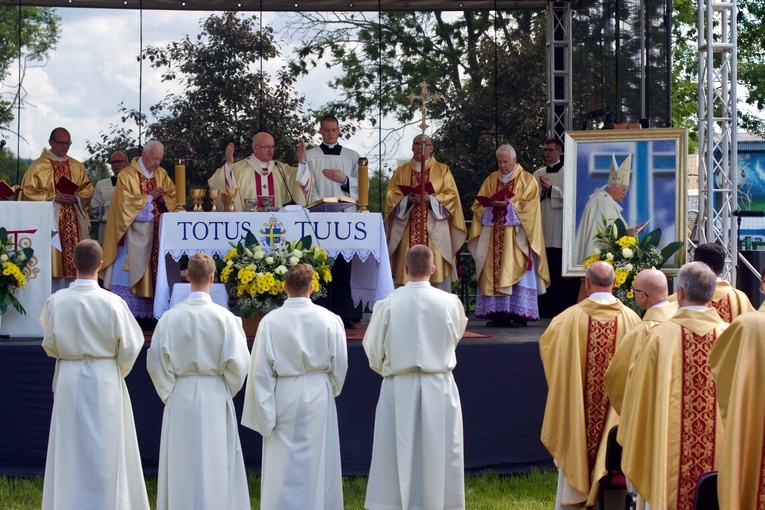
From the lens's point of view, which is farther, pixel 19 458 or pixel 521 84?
pixel 521 84

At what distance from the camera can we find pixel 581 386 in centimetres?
671

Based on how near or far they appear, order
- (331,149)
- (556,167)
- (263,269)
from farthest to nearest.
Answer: (556,167) < (331,149) < (263,269)

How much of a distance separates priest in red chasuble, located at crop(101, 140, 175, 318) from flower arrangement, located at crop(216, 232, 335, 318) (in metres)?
1.69

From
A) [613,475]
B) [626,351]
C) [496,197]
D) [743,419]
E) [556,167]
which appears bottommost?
[613,475]

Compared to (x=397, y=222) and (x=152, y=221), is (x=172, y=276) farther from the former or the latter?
(x=397, y=222)

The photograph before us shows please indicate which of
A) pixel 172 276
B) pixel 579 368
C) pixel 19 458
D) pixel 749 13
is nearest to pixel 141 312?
pixel 172 276

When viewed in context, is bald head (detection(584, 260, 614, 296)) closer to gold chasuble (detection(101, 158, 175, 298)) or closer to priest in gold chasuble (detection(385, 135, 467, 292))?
priest in gold chasuble (detection(385, 135, 467, 292))

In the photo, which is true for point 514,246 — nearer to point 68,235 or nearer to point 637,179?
point 637,179

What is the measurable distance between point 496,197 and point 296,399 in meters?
4.45

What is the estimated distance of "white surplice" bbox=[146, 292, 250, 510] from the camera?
6.21m

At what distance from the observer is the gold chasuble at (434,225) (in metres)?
10.4

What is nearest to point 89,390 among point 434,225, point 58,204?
point 58,204

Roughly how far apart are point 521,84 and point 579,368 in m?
6.60

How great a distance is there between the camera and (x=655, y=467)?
536 cm
